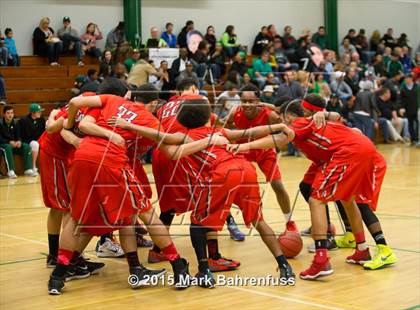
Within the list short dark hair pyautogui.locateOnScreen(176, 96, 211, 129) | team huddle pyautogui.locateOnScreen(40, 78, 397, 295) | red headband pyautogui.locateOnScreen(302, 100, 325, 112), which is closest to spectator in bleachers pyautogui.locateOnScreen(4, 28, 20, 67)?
team huddle pyautogui.locateOnScreen(40, 78, 397, 295)

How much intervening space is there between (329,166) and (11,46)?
13980 mm

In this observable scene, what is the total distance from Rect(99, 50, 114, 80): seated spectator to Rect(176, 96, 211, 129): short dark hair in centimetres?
1081

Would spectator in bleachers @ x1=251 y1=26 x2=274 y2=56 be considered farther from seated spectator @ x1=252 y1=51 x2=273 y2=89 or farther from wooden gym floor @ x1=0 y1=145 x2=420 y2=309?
wooden gym floor @ x1=0 y1=145 x2=420 y2=309

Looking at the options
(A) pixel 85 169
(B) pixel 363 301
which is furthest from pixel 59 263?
(B) pixel 363 301

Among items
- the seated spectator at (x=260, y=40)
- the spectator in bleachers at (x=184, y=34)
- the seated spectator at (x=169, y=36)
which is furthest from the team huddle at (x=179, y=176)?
the seated spectator at (x=260, y=40)

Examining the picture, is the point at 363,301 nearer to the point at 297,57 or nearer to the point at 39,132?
the point at 39,132

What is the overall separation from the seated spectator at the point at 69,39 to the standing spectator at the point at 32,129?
458 cm

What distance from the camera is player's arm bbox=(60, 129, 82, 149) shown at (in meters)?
6.57

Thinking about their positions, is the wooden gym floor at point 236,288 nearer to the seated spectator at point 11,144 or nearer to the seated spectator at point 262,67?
the seated spectator at point 11,144

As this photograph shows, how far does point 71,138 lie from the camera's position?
21.7 feet

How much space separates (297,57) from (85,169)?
19136mm

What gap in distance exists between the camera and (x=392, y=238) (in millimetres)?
8648

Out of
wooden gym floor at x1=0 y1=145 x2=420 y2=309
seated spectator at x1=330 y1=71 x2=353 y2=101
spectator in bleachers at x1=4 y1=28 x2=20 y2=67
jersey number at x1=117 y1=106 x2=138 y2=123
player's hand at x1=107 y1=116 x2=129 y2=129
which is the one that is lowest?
wooden gym floor at x1=0 y1=145 x2=420 y2=309

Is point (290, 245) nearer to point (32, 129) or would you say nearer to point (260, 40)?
point (32, 129)
